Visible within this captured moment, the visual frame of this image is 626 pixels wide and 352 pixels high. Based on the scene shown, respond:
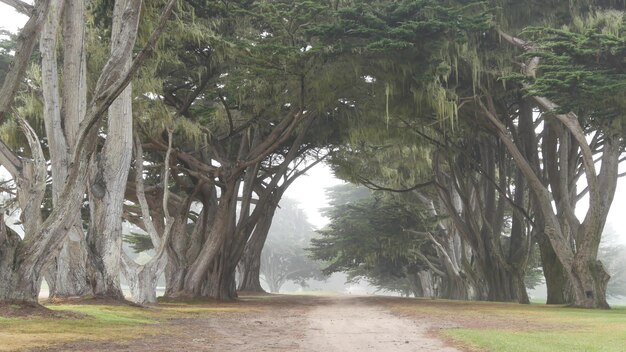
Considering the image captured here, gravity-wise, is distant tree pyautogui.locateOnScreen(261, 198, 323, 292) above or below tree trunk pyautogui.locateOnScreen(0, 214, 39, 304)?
above

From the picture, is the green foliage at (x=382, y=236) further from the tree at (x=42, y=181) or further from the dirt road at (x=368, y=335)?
the tree at (x=42, y=181)

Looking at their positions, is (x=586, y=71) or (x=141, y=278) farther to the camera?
(x=141, y=278)

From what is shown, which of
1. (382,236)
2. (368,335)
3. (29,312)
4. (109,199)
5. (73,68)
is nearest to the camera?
(29,312)

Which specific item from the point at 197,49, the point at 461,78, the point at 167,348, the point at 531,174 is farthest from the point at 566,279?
the point at 167,348

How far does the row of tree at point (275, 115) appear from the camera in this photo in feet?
31.1

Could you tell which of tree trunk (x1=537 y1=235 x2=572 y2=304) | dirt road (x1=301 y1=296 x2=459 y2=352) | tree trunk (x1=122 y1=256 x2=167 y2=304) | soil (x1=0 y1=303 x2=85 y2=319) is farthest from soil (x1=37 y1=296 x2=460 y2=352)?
tree trunk (x1=537 y1=235 x2=572 y2=304)

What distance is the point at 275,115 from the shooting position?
19.4 meters

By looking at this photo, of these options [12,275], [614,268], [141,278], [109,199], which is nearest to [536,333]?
[12,275]

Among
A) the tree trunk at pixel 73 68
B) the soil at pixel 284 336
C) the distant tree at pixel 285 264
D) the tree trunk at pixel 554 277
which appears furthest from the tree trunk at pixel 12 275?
the distant tree at pixel 285 264

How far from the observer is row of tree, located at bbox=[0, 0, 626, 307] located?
9477 millimetres

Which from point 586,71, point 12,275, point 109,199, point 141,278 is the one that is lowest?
point 12,275

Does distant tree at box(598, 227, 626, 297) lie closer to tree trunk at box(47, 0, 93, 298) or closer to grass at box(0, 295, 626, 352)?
grass at box(0, 295, 626, 352)

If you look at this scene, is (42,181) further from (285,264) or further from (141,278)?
(285,264)

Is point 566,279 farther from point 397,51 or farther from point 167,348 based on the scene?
point 167,348
